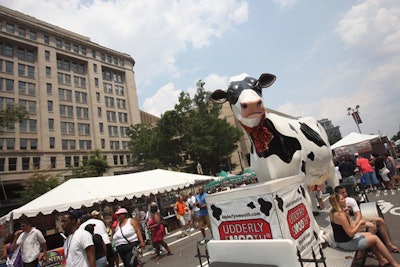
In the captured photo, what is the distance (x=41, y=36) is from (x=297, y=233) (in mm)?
52042

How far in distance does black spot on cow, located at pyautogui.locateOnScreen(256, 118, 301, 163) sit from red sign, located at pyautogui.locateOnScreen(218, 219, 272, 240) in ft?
4.58

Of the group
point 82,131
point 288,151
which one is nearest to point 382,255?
point 288,151

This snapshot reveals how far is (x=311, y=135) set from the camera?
17.2 feet

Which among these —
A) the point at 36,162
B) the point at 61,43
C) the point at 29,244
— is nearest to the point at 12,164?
the point at 36,162

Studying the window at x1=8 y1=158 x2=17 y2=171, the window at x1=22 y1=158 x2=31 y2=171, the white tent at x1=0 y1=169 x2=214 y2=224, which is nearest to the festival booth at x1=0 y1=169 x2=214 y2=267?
the white tent at x1=0 y1=169 x2=214 y2=224

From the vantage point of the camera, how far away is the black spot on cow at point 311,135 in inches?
203

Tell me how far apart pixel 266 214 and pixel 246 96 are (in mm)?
1777

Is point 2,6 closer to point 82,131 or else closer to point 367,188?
point 82,131

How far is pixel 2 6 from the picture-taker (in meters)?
40.9

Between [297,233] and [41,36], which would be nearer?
[297,233]

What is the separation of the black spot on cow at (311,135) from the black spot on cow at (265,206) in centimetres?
269

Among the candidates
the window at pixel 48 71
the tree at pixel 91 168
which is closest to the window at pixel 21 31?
the window at pixel 48 71

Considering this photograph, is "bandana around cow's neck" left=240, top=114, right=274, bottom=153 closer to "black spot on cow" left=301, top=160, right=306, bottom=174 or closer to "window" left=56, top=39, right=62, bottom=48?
"black spot on cow" left=301, top=160, right=306, bottom=174

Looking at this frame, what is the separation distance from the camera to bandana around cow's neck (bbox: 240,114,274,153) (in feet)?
13.6
